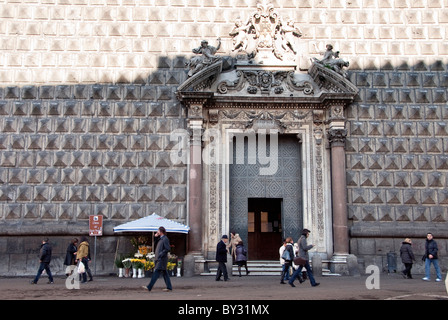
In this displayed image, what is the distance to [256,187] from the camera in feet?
65.3

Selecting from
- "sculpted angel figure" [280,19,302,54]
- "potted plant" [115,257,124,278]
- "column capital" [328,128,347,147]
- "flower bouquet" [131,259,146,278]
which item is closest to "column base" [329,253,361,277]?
"column capital" [328,128,347,147]

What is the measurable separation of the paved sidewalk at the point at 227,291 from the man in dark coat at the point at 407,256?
6.16 feet

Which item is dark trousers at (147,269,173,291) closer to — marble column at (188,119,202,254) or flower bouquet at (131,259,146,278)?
flower bouquet at (131,259,146,278)

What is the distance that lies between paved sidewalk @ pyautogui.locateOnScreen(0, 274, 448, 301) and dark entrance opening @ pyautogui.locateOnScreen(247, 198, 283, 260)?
605 centimetres

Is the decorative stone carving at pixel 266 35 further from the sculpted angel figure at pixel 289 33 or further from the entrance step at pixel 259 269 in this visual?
the entrance step at pixel 259 269

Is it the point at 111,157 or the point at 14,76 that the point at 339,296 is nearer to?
the point at 111,157

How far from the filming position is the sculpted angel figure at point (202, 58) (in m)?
19.2

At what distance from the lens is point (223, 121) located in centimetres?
1978

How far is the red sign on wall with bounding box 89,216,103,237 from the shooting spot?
60.2 ft

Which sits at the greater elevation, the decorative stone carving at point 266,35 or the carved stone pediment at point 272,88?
the decorative stone carving at point 266,35

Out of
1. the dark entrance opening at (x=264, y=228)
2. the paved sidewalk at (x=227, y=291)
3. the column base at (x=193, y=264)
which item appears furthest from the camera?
the dark entrance opening at (x=264, y=228)

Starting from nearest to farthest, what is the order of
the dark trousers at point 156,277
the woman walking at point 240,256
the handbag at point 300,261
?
1. the dark trousers at point 156,277
2. the handbag at point 300,261
3. the woman walking at point 240,256

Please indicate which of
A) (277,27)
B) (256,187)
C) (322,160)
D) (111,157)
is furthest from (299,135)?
(111,157)

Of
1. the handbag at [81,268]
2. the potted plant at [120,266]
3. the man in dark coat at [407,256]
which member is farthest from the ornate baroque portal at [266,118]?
the handbag at [81,268]
